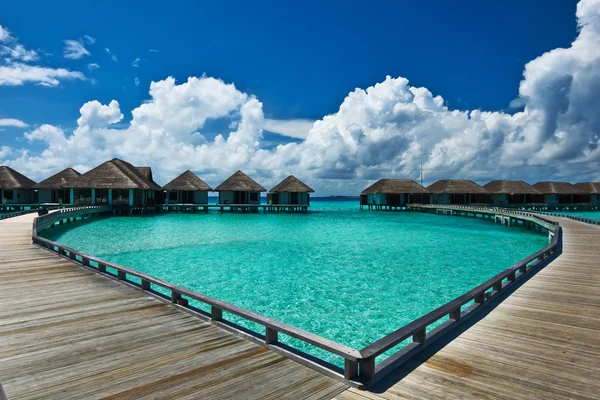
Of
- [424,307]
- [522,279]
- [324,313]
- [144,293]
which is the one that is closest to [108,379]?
[144,293]

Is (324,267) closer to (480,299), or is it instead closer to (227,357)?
(480,299)

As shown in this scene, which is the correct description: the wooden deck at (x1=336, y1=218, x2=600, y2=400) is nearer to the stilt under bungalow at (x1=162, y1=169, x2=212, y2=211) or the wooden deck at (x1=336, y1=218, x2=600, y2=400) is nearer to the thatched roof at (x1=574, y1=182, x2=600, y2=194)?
the stilt under bungalow at (x1=162, y1=169, x2=212, y2=211)

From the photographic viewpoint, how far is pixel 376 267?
44.9 ft

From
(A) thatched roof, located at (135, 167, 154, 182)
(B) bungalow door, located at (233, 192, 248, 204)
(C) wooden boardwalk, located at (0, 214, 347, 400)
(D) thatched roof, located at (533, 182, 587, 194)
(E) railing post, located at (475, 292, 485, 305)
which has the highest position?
(A) thatched roof, located at (135, 167, 154, 182)

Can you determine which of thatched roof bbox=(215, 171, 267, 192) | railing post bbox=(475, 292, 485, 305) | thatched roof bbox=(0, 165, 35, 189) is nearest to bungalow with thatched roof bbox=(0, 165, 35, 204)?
thatched roof bbox=(0, 165, 35, 189)

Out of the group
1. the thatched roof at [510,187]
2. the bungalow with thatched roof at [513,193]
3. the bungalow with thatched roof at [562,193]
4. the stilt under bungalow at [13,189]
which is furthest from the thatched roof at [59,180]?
the bungalow with thatched roof at [562,193]

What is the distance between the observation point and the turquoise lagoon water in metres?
8.64

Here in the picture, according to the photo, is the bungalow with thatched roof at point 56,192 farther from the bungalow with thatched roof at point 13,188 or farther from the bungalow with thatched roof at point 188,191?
the bungalow with thatched roof at point 188,191

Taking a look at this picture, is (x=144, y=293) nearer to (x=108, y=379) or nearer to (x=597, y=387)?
(x=108, y=379)

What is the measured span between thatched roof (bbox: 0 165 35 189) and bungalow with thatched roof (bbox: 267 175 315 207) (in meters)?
28.9

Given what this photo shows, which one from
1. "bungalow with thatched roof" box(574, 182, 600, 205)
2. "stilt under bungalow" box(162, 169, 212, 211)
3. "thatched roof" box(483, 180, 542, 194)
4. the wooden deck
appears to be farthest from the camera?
"bungalow with thatched roof" box(574, 182, 600, 205)

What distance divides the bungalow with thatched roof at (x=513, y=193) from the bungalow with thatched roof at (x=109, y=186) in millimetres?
50002

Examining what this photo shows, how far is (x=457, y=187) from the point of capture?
176ft

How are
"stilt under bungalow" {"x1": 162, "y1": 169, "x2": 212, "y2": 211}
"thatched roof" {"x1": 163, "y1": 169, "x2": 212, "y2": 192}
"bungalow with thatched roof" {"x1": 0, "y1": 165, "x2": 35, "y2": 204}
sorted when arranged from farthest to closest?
"stilt under bungalow" {"x1": 162, "y1": 169, "x2": 212, "y2": 211}
"thatched roof" {"x1": 163, "y1": 169, "x2": 212, "y2": 192}
"bungalow with thatched roof" {"x1": 0, "y1": 165, "x2": 35, "y2": 204}
